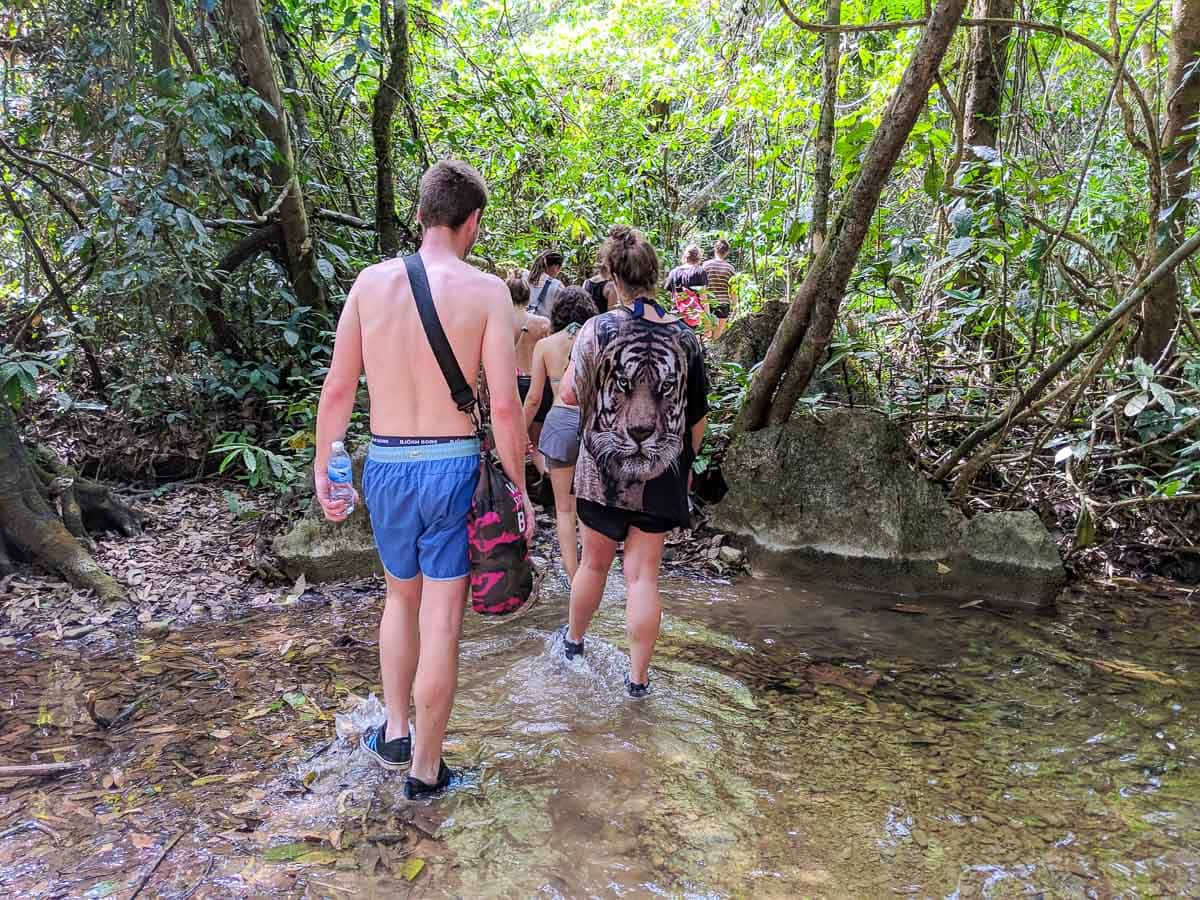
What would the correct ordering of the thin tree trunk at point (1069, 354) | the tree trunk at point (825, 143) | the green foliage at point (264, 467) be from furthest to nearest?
the tree trunk at point (825, 143) < the green foliage at point (264, 467) < the thin tree trunk at point (1069, 354)

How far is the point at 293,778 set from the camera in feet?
9.18

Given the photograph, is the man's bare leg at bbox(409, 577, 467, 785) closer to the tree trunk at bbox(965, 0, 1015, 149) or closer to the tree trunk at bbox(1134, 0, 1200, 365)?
the tree trunk at bbox(1134, 0, 1200, 365)

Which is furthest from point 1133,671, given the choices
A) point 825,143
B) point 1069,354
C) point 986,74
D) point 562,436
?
point 986,74

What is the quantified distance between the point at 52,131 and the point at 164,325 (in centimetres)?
177

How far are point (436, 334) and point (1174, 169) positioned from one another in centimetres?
518

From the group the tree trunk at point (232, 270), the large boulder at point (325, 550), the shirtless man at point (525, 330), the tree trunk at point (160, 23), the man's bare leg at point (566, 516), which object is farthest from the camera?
the tree trunk at point (232, 270)

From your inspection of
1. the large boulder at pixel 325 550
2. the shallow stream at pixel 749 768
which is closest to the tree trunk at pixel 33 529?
the shallow stream at pixel 749 768

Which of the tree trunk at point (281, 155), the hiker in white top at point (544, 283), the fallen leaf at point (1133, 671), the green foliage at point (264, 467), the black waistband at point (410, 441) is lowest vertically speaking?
the fallen leaf at point (1133, 671)

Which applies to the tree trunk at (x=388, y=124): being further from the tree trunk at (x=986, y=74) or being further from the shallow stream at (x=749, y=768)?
the tree trunk at (x=986, y=74)

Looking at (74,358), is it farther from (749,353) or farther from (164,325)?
(749,353)

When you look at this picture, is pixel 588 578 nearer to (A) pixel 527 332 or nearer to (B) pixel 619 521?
(B) pixel 619 521

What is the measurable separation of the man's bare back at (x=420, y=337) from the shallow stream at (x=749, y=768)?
1.28m

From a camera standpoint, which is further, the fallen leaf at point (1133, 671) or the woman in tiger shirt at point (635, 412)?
the fallen leaf at point (1133, 671)

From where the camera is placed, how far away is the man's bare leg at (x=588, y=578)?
3420mm
